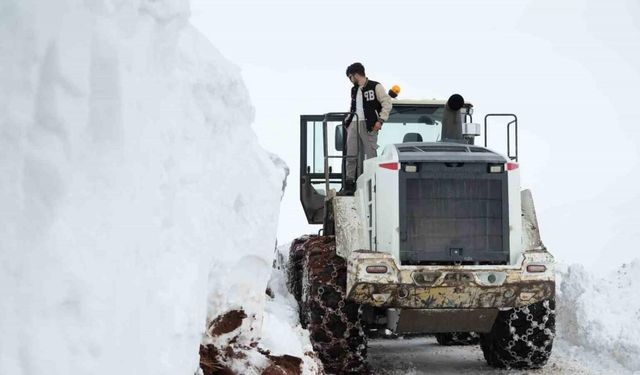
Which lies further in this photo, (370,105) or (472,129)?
(370,105)

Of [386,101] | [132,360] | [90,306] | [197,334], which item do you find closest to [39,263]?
[90,306]

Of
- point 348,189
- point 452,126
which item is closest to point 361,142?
point 348,189

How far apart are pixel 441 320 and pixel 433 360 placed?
1.98 m

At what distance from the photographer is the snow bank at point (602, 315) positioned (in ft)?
29.5

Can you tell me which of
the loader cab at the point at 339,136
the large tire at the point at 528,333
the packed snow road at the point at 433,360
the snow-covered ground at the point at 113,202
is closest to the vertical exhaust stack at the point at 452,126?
the loader cab at the point at 339,136

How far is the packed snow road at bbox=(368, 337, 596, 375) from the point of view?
27.9 ft

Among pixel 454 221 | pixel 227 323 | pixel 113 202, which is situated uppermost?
pixel 113 202

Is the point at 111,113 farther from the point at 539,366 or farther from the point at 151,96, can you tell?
the point at 539,366

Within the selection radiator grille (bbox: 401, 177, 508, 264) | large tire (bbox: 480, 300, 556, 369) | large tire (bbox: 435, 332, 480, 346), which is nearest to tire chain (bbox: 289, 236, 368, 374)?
radiator grille (bbox: 401, 177, 508, 264)

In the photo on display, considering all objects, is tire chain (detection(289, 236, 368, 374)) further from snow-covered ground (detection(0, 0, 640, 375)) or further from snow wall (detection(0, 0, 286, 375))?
snow wall (detection(0, 0, 286, 375))

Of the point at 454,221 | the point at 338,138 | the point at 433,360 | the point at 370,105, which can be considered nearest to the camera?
the point at 454,221

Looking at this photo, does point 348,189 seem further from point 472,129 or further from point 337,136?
point 472,129

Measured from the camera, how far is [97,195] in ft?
11.9

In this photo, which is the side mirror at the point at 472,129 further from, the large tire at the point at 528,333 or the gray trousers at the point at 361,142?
the large tire at the point at 528,333
